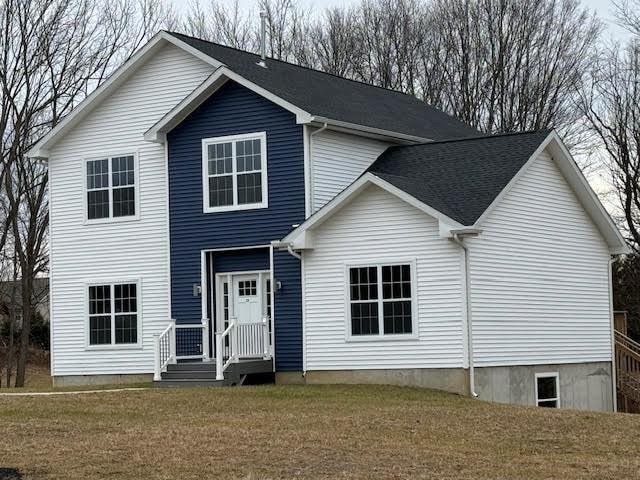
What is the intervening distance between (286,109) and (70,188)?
703 centimetres

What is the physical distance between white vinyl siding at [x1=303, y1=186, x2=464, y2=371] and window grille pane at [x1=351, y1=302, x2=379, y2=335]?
218 millimetres

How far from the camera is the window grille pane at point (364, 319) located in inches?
1092

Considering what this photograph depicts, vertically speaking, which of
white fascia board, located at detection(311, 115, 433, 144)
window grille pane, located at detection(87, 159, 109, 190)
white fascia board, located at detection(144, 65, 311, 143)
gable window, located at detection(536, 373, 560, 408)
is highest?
white fascia board, located at detection(144, 65, 311, 143)

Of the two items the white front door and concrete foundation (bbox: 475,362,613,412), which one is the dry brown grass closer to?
concrete foundation (bbox: 475,362,613,412)

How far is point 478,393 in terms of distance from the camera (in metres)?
27.0

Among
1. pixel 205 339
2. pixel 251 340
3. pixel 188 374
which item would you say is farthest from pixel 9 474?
pixel 205 339

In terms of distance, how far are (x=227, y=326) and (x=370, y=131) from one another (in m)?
5.81

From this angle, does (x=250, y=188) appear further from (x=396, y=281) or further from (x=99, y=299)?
(x=99, y=299)

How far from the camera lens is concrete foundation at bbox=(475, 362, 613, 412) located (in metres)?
27.6

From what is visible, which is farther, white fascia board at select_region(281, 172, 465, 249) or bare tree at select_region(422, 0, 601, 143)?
bare tree at select_region(422, 0, 601, 143)

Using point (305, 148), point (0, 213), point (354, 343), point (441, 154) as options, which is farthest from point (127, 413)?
point (0, 213)

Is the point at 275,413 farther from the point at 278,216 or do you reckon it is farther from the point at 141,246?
the point at 141,246

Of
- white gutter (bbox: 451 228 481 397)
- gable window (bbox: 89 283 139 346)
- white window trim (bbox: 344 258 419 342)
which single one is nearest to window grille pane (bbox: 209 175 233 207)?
gable window (bbox: 89 283 139 346)

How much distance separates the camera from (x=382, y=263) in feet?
90.5
